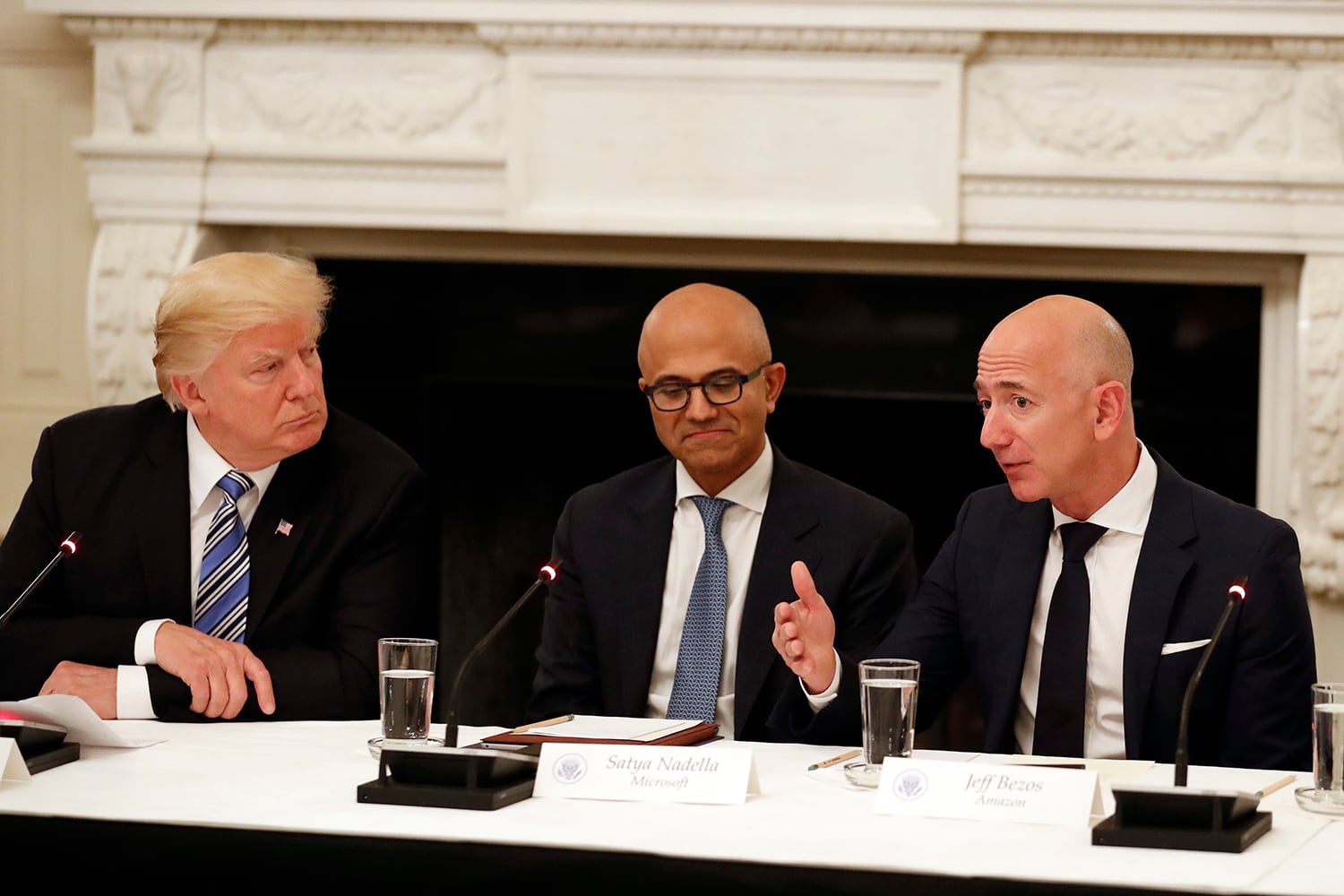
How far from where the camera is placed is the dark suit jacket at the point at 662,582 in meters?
2.56

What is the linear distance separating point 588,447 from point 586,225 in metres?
0.79

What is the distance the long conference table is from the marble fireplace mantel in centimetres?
223

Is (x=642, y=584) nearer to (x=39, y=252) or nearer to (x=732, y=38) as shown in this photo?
(x=732, y=38)

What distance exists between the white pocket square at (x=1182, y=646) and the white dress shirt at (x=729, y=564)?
673mm

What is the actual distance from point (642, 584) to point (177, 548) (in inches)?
28.9

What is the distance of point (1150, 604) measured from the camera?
2.23 m

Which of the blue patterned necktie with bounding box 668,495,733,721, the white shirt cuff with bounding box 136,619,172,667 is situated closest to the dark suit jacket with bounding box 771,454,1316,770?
the blue patterned necktie with bounding box 668,495,733,721

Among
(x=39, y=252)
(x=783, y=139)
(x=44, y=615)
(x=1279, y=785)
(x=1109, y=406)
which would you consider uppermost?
(x=783, y=139)

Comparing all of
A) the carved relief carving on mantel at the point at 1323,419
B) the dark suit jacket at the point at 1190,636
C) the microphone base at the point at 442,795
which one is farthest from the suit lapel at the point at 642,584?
the carved relief carving on mantel at the point at 1323,419

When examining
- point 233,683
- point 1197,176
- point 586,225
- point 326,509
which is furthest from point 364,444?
point 1197,176

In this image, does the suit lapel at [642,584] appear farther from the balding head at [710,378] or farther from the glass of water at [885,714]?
the glass of water at [885,714]

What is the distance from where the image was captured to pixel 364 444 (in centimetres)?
268

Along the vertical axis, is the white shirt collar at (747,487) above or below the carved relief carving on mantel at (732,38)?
below

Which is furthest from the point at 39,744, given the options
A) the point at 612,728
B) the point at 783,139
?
the point at 783,139
